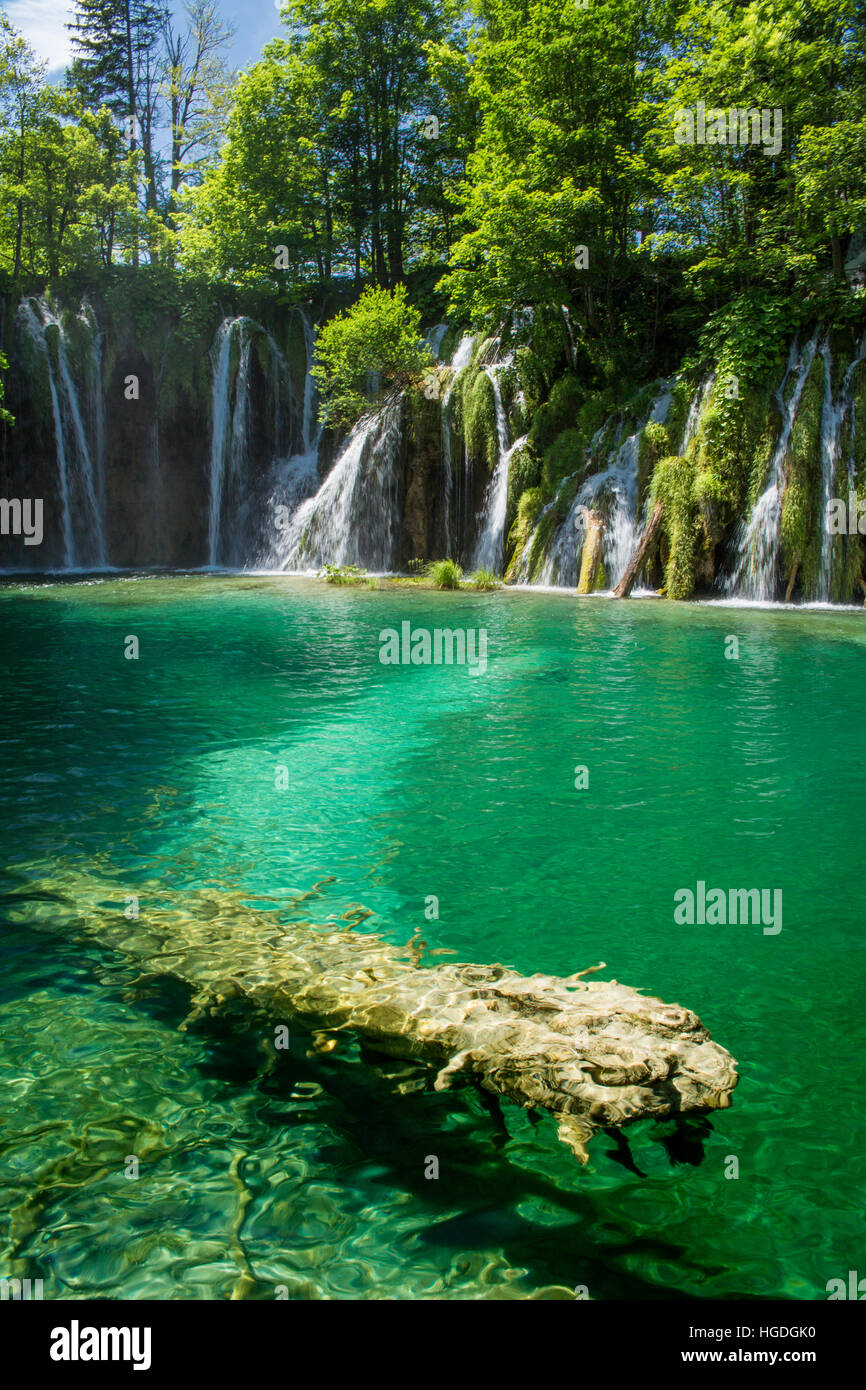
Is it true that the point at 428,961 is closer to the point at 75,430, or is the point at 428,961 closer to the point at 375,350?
the point at 375,350

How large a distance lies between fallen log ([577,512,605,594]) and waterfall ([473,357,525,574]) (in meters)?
3.85

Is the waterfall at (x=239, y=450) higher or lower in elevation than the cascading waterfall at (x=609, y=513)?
higher

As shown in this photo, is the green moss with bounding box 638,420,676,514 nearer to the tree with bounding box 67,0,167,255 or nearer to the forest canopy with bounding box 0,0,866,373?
the forest canopy with bounding box 0,0,866,373

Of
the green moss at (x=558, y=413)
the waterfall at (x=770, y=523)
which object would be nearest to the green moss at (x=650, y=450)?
the waterfall at (x=770, y=523)

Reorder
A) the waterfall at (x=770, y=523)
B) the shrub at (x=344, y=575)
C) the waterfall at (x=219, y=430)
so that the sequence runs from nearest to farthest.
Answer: the waterfall at (x=770, y=523)
the shrub at (x=344, y=575)
the waterfall at (x=219, y=430)

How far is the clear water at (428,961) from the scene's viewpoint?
2.68 meters

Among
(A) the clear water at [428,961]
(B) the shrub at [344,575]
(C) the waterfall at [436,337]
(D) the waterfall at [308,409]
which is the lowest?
(A) the clear water at [428,961]

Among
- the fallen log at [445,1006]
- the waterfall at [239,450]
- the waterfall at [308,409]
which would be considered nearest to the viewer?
the fallen log at [445,1006]

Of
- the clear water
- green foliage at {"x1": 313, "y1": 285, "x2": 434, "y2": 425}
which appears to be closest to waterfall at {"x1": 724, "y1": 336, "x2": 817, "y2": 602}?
the clear water

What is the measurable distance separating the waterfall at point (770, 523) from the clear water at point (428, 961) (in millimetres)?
8054

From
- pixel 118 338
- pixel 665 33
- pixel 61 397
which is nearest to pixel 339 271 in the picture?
pixel 118 338

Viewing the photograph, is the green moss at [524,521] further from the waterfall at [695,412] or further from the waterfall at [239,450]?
the waterfall at [239,450]

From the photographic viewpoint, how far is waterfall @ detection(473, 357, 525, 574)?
2525 cm
